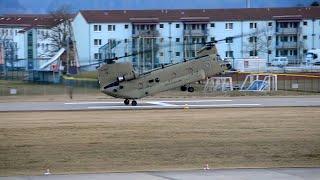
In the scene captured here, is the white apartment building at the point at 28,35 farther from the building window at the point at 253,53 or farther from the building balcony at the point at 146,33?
the building window at the point at 253,53

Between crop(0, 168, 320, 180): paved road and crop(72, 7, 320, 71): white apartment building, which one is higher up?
crop(72, 7, 320, 71): white apartment building

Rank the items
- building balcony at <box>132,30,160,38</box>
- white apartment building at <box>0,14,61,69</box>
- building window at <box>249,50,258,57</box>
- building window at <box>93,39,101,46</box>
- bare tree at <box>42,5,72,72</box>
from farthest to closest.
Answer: white apartment building at <box>0,14,61,69</box> → bare tree at <box>42,5,72,72</box> → building window at <box>93,39,101,46</box> → building window at <box>249,50,258,57</box> → building balcony at <box>132,30,160,38</box>

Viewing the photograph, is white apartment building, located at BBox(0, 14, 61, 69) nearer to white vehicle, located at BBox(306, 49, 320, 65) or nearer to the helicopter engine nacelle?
white vehicle, located at BBox(306, 49, 320, 65)

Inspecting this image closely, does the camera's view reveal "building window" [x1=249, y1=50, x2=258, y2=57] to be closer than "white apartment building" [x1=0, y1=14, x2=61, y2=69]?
Yes

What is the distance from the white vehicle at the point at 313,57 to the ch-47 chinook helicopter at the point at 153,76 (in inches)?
2132

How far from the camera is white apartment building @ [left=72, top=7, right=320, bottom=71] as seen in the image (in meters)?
107

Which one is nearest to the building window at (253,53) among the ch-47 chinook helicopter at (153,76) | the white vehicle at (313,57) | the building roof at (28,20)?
the white vehicle at (313,57)

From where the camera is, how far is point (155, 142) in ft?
64.8

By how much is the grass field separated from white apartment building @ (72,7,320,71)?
7857 cm

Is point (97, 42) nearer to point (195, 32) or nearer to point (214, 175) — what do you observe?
point (195, 32)

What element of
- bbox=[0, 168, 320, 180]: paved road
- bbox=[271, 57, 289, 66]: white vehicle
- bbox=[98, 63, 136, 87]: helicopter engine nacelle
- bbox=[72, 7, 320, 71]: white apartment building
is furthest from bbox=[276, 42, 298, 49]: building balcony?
bbox=[0, 168, 320, 180]: paved road

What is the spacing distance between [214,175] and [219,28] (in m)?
96.1

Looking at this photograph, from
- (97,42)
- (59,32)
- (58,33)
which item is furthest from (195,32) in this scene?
(58,33)

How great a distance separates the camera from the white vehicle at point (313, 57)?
95.0 metres
